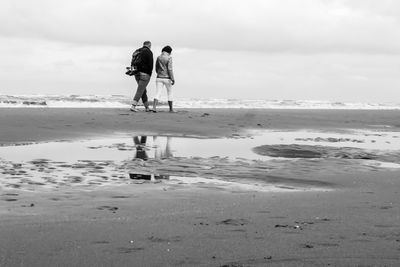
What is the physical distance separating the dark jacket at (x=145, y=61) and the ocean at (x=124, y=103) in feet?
34.7

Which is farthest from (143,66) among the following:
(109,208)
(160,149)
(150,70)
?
(109,208)

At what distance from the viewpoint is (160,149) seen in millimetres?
Result: 11594

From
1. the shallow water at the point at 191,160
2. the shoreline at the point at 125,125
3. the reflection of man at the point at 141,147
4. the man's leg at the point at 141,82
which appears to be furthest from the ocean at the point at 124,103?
the shallow water at the point at 191,160

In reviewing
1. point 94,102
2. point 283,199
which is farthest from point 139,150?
point 94,102

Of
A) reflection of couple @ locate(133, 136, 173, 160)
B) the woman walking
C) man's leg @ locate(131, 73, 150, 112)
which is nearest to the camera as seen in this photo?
reflection of couple @ locate(133, 136, 173, 160)

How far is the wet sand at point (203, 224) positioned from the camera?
4.16 meters

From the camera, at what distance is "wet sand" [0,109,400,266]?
13.7ft

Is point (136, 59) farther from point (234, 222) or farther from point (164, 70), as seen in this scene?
point (234, 222)

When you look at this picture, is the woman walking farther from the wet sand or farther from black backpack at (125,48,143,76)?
the wet sand

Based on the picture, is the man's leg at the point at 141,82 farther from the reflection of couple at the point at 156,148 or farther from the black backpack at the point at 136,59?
the reflection of couple at the point at 156,148

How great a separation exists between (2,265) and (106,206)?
2.07 metres

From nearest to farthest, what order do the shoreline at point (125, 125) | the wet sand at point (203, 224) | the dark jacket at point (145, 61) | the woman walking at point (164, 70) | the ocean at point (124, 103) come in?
the wet sand at point (203, 224)
the shoreline at point (125, 125)
the dark jacket at point (145, 61)
the woman walking at point (164, 70)
the ocean at point (124, 103)

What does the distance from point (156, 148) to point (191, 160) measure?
1876mm

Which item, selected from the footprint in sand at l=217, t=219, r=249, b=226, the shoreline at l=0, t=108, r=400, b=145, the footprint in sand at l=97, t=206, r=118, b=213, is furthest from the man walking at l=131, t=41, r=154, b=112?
the footprint in sand at l=217, t=219, r=249, b=226
